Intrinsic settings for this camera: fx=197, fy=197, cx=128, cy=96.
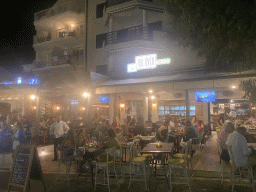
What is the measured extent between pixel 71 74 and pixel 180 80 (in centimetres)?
1052

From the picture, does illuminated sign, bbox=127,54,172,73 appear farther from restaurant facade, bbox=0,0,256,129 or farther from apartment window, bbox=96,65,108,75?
apartment window, bbox=96,65,108,75

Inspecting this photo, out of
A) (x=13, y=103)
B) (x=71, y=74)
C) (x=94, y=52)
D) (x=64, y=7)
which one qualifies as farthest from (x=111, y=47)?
(x=13, y=103)

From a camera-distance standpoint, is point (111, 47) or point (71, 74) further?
point (71, 74)

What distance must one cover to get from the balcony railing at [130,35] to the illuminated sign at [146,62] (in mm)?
1592

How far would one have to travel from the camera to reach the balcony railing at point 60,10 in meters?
18.1

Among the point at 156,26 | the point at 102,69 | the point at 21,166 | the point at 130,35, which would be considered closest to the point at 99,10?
the point at 130,35

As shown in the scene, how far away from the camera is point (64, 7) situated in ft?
61.1

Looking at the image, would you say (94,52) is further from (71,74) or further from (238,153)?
(238,153)

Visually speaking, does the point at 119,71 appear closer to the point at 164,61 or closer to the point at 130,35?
the point at 130,35

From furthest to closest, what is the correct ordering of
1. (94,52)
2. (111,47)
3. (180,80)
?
(94,52) → (111,47) → (180,80)


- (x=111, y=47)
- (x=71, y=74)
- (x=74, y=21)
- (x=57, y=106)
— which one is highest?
(x=74, y=21)

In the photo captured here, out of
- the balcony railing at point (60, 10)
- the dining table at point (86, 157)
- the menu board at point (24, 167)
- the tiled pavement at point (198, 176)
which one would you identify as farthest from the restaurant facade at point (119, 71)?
the menu board at point (24, 167)

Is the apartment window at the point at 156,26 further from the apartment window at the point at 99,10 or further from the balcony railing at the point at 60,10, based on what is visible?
the balcony railing at the point at 60,10

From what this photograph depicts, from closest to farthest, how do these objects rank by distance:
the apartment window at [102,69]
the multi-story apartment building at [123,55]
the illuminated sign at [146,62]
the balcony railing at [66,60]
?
the multi-story apartment building at [123,55] < the illuminated sign at [146,62] < the apartment window at [102,69] < the balcony railing at [66,60]
